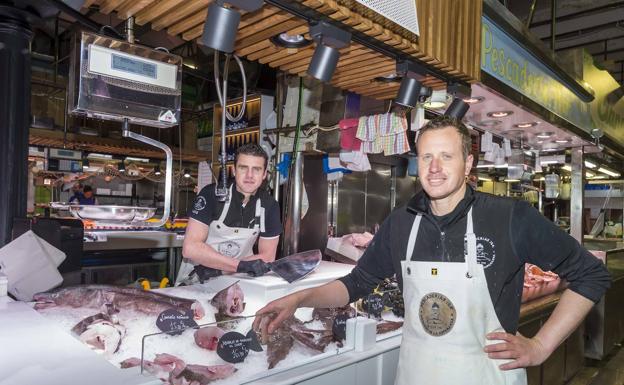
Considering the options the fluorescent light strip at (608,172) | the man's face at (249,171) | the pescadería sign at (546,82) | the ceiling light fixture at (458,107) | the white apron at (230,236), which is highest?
the pescadería sign at (546,82)

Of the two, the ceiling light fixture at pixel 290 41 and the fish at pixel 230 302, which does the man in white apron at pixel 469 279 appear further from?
the ceiling light fixture at pixel 290 41

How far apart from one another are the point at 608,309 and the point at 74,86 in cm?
634

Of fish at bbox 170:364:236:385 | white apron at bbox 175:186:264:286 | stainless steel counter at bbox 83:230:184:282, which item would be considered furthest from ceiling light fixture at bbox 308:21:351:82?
stainless steel counter at bbox 83:230:184:282

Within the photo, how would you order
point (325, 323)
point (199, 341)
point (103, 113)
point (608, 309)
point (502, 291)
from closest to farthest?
point (199, 341), point (502, 291), point (103, 113), point (325, 323), point (608, 309)

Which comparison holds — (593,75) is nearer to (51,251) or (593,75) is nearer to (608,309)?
(608,309)

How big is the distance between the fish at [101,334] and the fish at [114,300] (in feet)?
0.83

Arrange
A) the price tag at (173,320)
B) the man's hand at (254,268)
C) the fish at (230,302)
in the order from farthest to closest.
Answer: the man's hand at (254,268) < the fish at (230,302) < the price tag at (173,320)

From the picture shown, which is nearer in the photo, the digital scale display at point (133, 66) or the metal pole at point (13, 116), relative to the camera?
A: the digital scale display at point (133, 66)

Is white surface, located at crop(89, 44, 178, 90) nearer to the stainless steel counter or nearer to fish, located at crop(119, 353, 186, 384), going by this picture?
fish, located at crop(119, 353, 186, 384)

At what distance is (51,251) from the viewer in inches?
105

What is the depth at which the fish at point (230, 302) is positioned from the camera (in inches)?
90.8

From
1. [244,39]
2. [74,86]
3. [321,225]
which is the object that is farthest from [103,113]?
[321,225]

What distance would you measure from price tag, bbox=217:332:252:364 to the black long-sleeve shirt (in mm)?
773

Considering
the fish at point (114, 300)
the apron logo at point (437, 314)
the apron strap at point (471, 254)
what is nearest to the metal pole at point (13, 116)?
the fish at point (114, 300)
